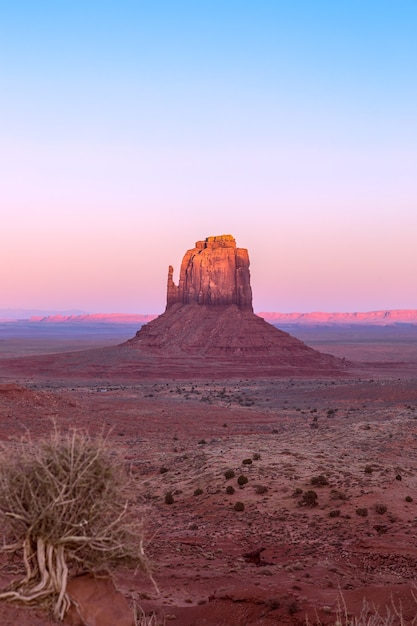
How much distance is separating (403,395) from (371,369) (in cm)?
4387

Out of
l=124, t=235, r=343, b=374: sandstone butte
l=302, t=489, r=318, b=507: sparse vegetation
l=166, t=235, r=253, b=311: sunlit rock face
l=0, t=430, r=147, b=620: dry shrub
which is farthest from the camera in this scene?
l=166, t=235, r=253, b=311: sunlit rock face

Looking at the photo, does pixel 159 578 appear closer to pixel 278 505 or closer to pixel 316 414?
pixel 278 505

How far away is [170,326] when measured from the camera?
10400cm

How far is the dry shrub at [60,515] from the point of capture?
757cm

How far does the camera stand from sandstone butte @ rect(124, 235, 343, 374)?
9506cm

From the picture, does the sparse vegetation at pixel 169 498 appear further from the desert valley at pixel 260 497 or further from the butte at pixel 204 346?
the butte at pixel 204 346

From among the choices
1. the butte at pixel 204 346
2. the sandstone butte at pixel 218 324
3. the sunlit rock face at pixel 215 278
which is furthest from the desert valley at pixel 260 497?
the sunlit rock face at pixel 215 278

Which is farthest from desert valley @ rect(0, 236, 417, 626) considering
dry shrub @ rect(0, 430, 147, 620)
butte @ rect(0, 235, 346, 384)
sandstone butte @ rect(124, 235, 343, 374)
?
sandstone butte @ rect(124, 235, 343, 374)

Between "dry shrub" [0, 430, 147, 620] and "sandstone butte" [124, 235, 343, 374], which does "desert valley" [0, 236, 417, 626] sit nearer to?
"dry shrub" [0, 430, 147, 620]

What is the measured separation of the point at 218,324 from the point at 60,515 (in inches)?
3751

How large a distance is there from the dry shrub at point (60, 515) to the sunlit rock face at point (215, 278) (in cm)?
10102

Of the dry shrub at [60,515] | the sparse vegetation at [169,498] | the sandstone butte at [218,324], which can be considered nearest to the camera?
the dry shrub at [60,515]

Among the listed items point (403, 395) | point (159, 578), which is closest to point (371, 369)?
point (403, 395)

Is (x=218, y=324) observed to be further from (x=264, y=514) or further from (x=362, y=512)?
(x=362, y=512)
